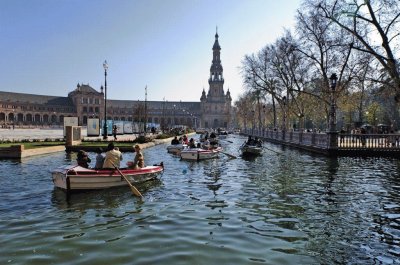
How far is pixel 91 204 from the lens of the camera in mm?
12117

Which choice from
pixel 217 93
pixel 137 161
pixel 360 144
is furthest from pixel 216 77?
pixel 137 161

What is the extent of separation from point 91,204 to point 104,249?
456 cm

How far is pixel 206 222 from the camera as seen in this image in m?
9.95

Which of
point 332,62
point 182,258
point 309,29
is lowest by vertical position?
point 182,258

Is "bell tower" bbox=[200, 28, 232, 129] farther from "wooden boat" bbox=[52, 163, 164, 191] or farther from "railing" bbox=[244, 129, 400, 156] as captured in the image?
"wooden boat" bbox=[52, 163, 164, 191]

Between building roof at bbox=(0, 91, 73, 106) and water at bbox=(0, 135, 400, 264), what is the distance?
16189 centimetres

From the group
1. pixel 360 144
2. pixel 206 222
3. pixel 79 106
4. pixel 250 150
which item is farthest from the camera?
pixel 79 106

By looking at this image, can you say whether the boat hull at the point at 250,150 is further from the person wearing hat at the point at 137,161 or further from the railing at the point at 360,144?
the person wearing hat at the point at 137,161

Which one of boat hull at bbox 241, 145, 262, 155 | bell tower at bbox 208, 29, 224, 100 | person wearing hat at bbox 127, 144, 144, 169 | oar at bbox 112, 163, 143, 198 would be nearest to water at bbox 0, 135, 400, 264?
oar at bbox 112, 163, 143, 198

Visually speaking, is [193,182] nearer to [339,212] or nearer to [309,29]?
[339,212]

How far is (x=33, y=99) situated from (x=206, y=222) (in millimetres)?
177884

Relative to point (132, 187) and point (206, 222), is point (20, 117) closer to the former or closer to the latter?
point (132, 187)

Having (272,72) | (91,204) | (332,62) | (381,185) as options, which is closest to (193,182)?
(91,204)

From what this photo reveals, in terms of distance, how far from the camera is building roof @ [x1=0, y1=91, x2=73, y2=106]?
16138 centimetres
